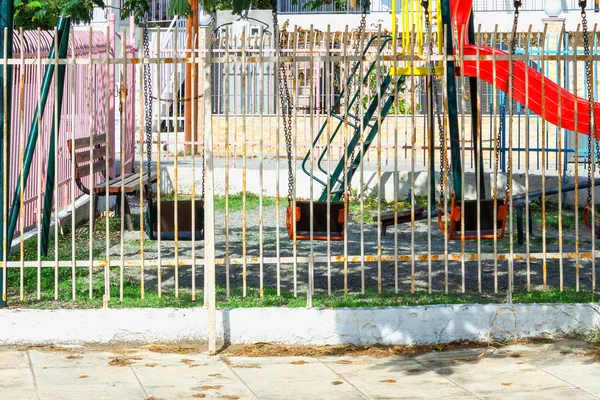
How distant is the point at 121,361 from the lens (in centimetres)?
717

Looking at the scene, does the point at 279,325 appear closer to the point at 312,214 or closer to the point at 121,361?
Result: the point at 312,214

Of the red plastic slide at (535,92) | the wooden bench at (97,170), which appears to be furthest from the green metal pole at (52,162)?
the red plastic slide at (535,92)

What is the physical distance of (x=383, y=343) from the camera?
768 centimetres

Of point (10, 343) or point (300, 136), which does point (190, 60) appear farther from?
point (300, 136)

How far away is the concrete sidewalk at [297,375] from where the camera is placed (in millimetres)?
6402

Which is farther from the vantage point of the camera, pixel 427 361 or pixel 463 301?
pixel 463 301

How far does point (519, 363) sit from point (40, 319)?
11.2 ft

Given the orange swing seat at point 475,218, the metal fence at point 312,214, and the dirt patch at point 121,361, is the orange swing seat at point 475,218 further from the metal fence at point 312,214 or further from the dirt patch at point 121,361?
the dirt patch at point 121,361

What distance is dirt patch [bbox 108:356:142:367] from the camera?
710 cm

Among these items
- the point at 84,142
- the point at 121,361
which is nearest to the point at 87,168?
the point at 84,142

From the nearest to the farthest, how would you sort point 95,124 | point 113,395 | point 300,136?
point 113,395 < point 95,124 < point 300,136

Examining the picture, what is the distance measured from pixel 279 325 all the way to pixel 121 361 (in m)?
1.18

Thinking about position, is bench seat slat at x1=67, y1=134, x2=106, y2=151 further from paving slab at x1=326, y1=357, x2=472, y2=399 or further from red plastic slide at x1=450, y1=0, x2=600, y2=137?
paving slab at x1=326, y1=357, x2=472, y2=399

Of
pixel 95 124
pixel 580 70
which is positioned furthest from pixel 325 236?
pixel 580 70
